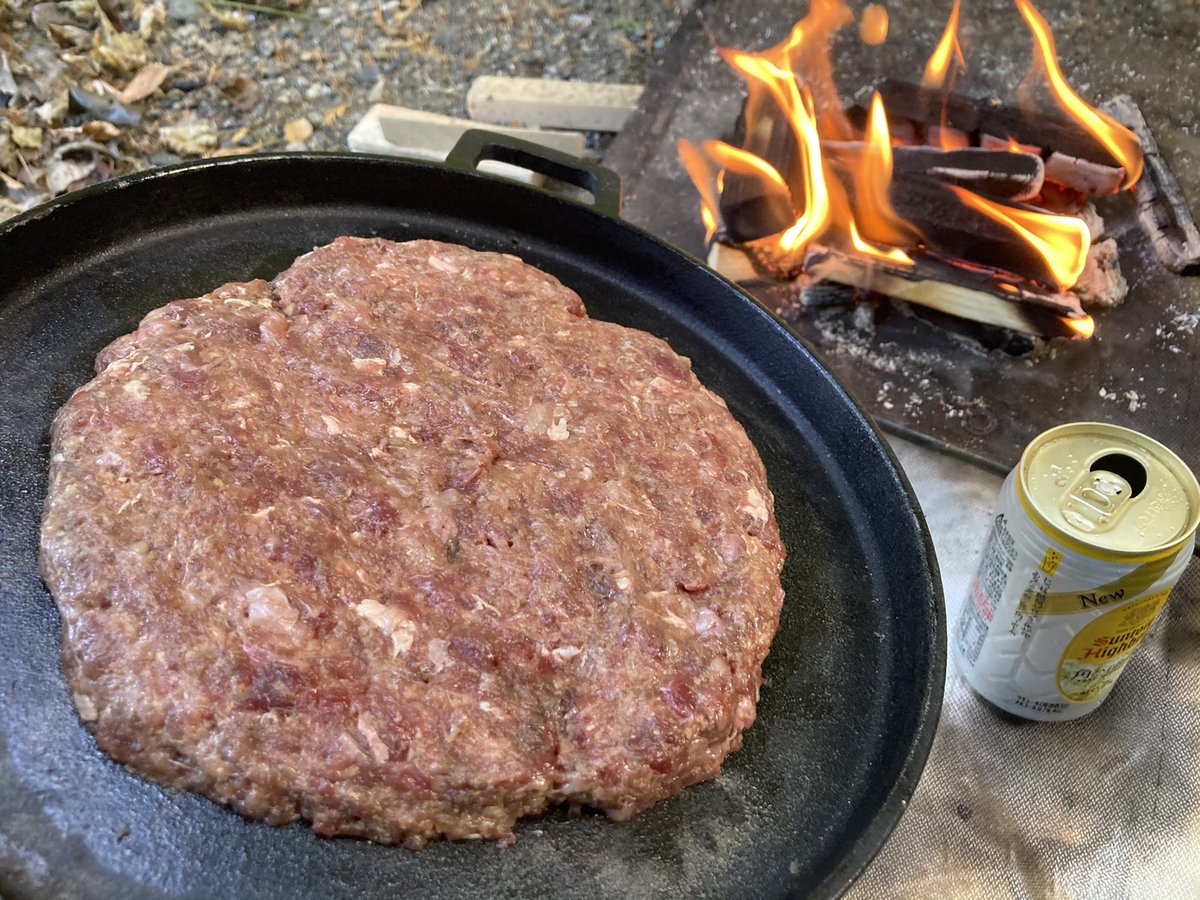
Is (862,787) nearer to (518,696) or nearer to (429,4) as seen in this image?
(518,696)

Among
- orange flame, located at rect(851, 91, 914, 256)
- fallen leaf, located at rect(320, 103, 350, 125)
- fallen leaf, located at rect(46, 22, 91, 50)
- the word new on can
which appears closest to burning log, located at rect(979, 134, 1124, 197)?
orange flame, located at rect(851, 91, 914, 256)

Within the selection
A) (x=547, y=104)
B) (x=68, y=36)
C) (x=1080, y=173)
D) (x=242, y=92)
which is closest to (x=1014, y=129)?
(x=1080, y=173)

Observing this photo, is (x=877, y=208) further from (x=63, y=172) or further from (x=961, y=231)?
(x=63, y=172)

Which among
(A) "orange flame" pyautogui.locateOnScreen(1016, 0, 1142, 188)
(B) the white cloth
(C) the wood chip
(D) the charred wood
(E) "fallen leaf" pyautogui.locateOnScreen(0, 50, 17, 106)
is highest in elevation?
(A) "orange flame" pyautogui.locateOnScreen(1016, 0, 1142, 188)

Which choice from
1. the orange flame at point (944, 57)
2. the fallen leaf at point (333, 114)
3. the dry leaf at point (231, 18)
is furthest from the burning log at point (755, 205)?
the dry leaf at point (231, 18)

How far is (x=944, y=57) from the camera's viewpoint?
369 centimetres

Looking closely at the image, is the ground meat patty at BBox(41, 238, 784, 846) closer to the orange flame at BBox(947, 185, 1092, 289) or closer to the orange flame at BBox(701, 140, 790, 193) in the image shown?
the orange flame at BBox(701, 140, 790, 193)

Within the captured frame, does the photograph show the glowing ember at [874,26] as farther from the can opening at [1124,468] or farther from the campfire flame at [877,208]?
the can opening at [1124,468]

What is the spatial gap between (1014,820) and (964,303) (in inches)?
58.7

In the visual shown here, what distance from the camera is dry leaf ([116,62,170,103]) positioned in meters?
3.77

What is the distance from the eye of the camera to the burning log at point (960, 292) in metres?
2.98

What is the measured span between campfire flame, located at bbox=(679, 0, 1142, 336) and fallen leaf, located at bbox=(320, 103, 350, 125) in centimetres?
139

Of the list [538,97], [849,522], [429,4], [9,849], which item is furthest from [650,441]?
[429,4]

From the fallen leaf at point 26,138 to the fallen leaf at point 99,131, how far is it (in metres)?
0.15
